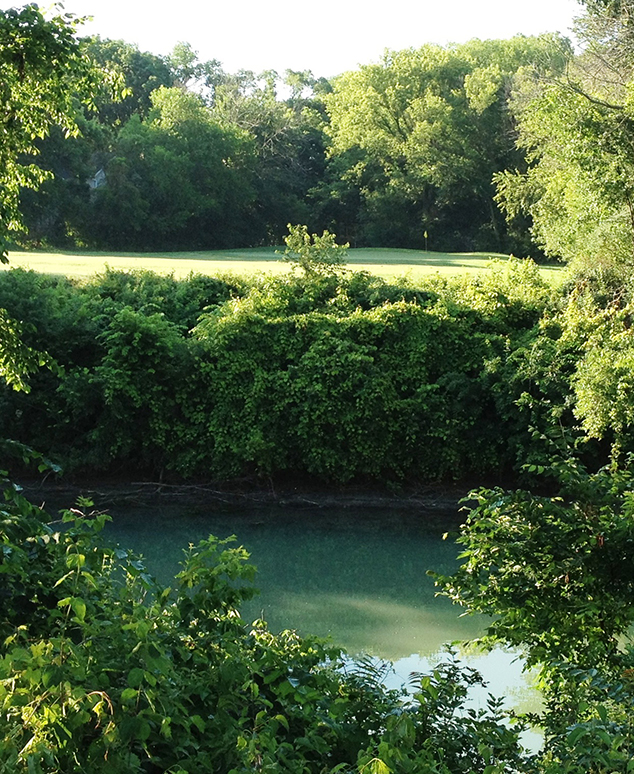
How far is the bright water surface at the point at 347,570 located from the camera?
10477 millimetres

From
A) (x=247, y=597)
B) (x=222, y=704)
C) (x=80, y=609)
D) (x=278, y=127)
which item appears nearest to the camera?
(x=80, y=609)

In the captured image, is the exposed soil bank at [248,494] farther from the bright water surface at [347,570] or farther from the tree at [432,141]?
the tree at [432,141]

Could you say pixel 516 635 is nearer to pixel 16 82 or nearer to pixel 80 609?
pixel 80 609

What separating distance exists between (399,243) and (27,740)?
133 ft

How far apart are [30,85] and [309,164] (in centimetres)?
4185

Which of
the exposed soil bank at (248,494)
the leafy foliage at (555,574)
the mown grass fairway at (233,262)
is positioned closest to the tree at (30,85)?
the leafy foliage at (555,574)

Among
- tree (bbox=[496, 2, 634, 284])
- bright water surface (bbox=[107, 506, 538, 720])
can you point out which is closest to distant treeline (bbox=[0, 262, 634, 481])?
bright water surface (bbox=[107, 506, 538, 720])

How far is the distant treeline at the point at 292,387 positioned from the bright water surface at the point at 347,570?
3.70ft

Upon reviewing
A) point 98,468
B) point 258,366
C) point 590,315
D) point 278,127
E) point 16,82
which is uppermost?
point 278,127

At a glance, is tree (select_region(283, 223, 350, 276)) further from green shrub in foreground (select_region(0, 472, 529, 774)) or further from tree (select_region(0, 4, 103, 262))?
green shrub in foreground (select_region(0, 472, 529, 774))

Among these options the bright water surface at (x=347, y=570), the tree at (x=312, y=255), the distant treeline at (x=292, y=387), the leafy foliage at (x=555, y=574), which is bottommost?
the bright water surface at (x=347, y=570)

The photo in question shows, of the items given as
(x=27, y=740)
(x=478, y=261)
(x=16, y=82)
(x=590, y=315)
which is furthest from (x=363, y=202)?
(x=27, y=740)

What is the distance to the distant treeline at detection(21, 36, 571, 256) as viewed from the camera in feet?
125

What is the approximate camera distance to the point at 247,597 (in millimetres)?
4191
